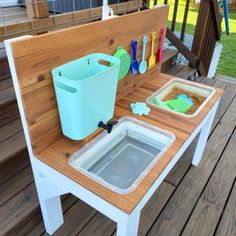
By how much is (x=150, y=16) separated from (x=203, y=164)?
1.06 m

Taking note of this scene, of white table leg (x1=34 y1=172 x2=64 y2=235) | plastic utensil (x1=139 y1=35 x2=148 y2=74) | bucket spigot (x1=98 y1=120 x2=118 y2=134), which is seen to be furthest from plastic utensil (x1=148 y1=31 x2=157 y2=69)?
white table leg (x1=34 y1=172 x2=64 y2=235)

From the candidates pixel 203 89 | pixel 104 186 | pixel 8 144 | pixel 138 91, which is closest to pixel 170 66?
pixel 203 89

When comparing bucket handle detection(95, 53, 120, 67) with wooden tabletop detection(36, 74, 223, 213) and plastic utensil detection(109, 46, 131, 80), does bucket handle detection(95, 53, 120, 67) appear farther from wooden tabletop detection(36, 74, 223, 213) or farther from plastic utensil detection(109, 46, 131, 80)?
wooden tabletop detection(36, 74, 223, 213)

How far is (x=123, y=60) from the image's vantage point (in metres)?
1.15

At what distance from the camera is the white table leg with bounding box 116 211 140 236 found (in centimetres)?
72

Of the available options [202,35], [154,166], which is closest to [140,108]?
[154,166]

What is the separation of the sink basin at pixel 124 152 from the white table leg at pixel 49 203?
0.17m

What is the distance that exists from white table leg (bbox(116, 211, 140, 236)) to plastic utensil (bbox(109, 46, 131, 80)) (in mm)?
674

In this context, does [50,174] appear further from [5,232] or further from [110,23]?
[110,23]

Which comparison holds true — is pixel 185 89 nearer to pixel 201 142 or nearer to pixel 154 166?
pixel 201 142

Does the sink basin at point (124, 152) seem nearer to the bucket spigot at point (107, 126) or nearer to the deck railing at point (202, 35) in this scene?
the bucket spigot at point (107, 126)

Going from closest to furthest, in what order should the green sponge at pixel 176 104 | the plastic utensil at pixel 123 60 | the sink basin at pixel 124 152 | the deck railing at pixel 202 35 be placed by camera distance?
the sink basin at pixel 124 152, the plastic utensil at pixel 123 60, the green sponge at pixel 176 104, the deck railing at pixel 202 35

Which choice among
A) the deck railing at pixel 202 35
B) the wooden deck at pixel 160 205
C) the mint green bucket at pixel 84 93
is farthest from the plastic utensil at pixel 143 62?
the deck railing at pixel 202 35

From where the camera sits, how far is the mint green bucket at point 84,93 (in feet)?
Answer: 2.61
